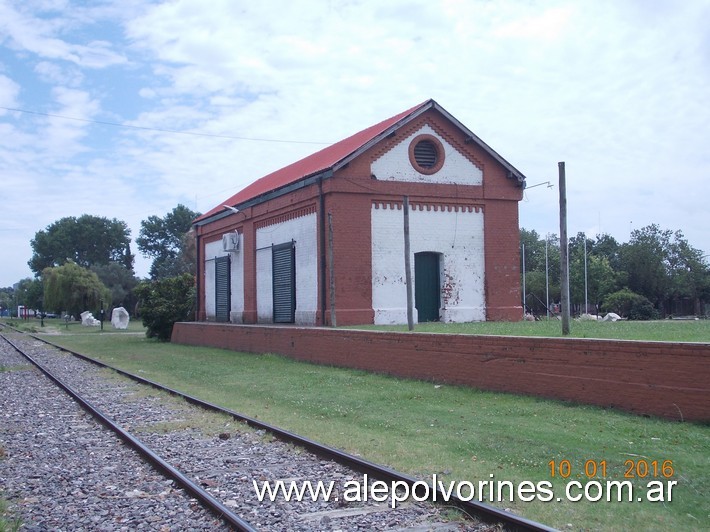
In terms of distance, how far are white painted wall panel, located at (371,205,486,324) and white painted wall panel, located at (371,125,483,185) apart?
1.02 meters

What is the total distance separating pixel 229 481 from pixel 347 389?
7.11 meters

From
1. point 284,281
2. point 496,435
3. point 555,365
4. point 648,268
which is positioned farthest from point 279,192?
point 648,268

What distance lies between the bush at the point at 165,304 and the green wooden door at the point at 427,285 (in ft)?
54.0

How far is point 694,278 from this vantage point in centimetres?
4356


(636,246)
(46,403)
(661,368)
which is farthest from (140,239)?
(661,368)

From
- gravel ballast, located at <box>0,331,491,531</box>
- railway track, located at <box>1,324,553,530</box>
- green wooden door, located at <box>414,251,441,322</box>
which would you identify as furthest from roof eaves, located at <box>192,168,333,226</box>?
gravel ballast, located at <box>0,331,491,531</box>

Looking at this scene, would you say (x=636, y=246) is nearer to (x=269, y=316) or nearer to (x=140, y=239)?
(x=269, y=316)

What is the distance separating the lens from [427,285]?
81.9ft

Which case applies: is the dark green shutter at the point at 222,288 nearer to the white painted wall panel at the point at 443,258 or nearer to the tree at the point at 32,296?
the white painted wall panel at the point at 443,258

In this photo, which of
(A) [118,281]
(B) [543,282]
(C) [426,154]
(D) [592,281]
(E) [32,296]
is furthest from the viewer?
(E) [32,296]

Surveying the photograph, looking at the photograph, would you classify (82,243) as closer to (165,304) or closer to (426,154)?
(165,304)

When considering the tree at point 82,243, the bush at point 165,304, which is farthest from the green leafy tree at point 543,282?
the tree at point 82,243

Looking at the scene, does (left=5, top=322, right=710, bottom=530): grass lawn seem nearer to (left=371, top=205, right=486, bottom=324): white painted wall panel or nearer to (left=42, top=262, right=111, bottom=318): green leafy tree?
(left=371, top=205, right=486, bottom=324): white painted wall panel

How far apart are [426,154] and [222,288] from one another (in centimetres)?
1394
